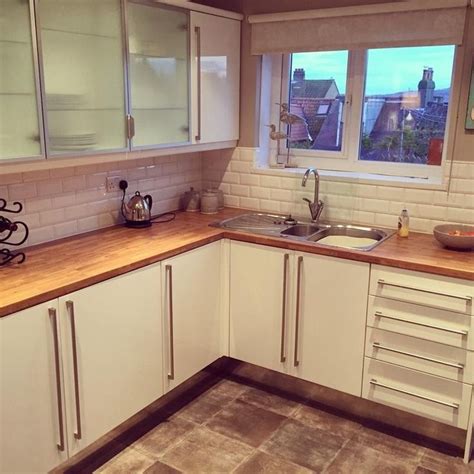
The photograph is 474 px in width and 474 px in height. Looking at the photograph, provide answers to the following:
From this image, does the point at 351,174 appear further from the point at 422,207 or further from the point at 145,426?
the point at 145,426

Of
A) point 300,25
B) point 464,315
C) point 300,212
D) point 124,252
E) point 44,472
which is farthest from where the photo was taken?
point 300,212

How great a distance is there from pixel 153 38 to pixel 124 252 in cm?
106

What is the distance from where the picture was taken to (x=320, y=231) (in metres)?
2.93

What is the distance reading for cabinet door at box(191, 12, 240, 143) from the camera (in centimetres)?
287

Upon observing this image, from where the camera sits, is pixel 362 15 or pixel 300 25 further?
pixel 300 25

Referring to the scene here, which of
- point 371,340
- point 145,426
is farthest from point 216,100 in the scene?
point 145,426

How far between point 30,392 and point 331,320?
1.42 metres

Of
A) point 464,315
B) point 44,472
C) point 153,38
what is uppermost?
point 153,38

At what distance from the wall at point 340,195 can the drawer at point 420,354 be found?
69 cm

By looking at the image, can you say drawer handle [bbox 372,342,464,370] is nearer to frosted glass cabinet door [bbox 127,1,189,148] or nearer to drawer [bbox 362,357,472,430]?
drawer [bbox 362,357,472,430]

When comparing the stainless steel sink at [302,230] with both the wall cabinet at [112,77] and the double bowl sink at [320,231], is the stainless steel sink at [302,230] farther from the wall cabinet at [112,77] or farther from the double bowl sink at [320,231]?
the wall cabinet at [112,77]

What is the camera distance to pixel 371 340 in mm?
2549

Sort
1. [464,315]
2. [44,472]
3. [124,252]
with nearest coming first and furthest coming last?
[44,472] → [464,315] → [124,252]

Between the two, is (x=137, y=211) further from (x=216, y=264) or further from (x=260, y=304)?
(x=260, y=304)
